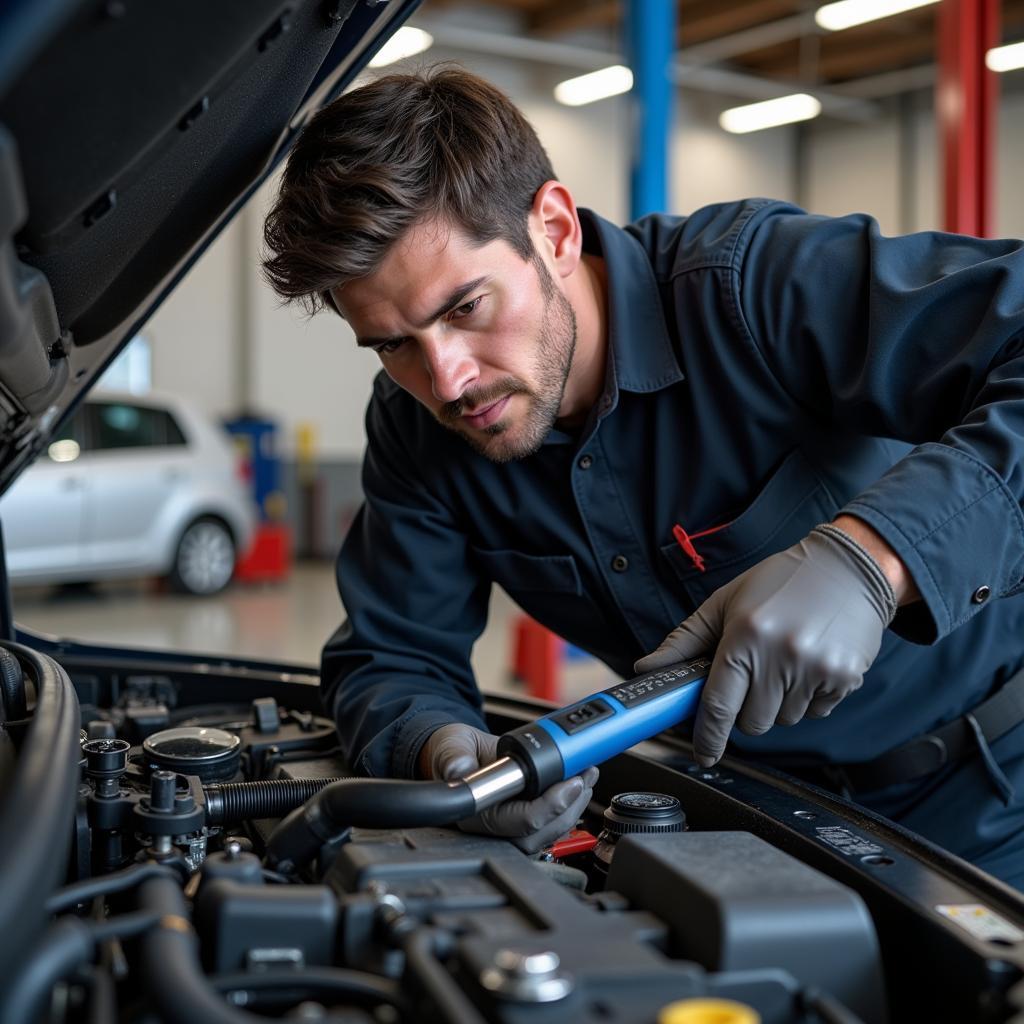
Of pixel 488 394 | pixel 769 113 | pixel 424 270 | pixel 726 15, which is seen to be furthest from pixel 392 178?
pixel 769 113

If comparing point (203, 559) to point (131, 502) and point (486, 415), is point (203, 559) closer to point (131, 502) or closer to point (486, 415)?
point (131, 502)

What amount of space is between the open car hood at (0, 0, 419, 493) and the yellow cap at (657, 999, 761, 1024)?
0.57 meters

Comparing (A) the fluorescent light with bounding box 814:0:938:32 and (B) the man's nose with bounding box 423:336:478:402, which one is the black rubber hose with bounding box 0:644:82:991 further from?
(A) the fluorescent light with bounding box 814:0:938:32

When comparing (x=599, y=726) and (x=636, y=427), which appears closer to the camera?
(x=599, y=726)

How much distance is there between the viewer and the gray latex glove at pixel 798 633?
0.96m

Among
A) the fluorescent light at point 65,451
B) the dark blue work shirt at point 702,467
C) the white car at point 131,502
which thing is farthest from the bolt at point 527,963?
the fluorescent light at point 65,451

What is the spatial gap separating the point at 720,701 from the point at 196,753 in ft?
1.62

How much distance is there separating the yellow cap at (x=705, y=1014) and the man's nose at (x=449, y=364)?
76cm

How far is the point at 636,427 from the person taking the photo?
137cm

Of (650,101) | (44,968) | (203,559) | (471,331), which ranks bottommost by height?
(203,559)

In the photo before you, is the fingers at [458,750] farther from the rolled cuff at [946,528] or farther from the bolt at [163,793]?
the rolled cuff at [946,528]

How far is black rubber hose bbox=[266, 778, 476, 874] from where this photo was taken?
824 mm

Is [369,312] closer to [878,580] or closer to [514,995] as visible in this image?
[878,580]

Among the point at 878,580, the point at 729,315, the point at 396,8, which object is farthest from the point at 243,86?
the point at 878,580
